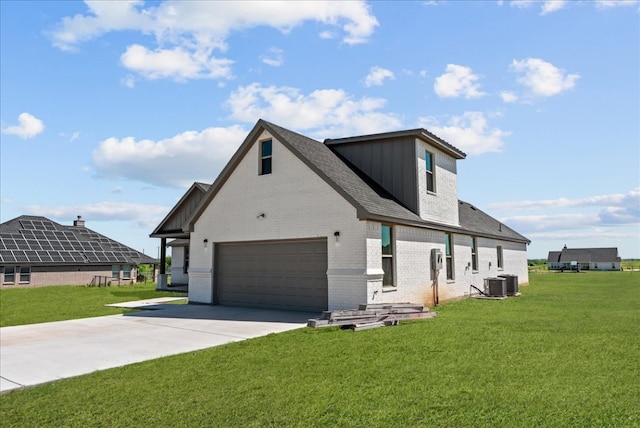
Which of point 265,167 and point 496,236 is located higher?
point 265,167

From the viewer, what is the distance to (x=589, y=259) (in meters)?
98.7

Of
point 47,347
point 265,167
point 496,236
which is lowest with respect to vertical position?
point 47,347

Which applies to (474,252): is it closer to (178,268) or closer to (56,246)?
(178,268)

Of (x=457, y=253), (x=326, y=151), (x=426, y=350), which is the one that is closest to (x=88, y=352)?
(x=426, y=350)

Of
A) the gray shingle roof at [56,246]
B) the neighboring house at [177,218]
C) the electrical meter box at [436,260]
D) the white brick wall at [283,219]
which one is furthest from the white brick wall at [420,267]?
the gray shingle roof at [56,246]

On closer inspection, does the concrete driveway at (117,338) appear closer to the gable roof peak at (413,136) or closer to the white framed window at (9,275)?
the gable roof peak at (413,136)

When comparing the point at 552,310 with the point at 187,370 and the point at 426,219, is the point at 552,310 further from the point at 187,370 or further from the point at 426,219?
the point at 187,370

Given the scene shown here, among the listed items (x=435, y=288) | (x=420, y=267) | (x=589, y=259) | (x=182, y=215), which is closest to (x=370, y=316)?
(x=420, y=267)

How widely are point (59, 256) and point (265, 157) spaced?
2627 centimetres

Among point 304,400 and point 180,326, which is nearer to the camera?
point 304,400

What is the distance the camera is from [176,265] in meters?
31.4

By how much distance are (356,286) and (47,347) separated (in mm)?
8078

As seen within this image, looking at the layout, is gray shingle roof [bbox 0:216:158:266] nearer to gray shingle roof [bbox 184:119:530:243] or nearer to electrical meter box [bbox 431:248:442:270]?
gray shingle roof [bbox 184:119:530:243]

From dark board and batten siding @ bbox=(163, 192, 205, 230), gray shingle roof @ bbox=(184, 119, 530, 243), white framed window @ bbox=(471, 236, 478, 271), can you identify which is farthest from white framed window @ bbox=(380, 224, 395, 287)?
dark board and batten siding @ bbox=(163, 192, 205, 230)
